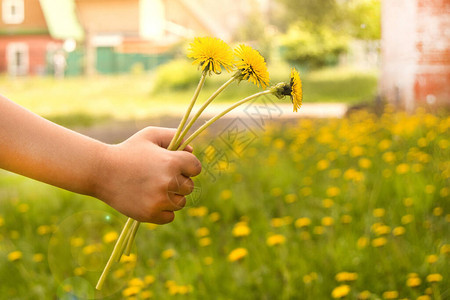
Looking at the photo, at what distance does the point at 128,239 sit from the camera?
62 cm

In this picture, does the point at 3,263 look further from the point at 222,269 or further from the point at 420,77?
the point at 420,77

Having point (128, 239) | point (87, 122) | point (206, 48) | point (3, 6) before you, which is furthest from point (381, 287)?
point (3, 6)

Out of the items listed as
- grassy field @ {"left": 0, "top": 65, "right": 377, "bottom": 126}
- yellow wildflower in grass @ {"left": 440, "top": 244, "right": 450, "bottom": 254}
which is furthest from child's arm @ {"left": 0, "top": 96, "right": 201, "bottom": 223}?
grassy field @ {"left": 0, "top": 65, "right": 377, "bottom": 126}

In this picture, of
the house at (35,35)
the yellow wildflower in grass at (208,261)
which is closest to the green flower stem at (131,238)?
the yellow wildflower in grass at (208,261)

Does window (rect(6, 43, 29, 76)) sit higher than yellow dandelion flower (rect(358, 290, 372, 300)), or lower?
higher

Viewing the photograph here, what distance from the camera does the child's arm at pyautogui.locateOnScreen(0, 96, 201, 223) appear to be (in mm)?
609

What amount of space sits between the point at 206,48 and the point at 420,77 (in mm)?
4239

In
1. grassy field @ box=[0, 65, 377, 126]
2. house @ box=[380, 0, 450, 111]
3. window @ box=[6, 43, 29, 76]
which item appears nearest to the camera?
house @ box=[380, 0, 450, 111]

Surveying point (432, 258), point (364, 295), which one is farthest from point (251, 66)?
point (432, 258)

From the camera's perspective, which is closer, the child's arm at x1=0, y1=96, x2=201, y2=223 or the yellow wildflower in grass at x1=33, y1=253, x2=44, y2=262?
the child's arm at x1=0, y1=96, x2=201, y2=223

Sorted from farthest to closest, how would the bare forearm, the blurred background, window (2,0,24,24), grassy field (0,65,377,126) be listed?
window (2,0,24,24) < grassy field (0,65,377,126) < the blurred background < the bare forearm

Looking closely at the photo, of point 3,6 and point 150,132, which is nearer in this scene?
point 150,132

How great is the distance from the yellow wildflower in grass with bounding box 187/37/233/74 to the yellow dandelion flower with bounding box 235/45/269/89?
0.01 m

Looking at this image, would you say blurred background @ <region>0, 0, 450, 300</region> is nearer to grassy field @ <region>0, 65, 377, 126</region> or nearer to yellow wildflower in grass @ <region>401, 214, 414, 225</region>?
yellow wildflower in grass @ <region>401, 214, 414, 225</region>
